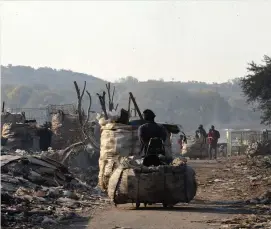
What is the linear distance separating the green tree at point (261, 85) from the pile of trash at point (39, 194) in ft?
59.3

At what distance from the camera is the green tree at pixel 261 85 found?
29562 mm

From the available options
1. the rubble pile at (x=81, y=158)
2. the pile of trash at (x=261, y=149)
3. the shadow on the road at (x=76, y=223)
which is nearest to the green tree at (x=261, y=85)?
the pile of trash at (x=261, y=149)

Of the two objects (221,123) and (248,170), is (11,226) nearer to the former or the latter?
(248,170)

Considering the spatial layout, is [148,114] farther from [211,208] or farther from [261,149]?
[261,149]

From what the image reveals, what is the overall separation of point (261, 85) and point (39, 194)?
21.1 metres

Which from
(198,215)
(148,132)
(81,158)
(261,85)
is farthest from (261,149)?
(198,215)

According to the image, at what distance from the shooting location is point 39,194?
10344 millimetres

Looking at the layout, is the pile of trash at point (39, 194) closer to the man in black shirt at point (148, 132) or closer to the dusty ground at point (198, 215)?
the dusty ground at point (198, 215)

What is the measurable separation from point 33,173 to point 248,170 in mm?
8524

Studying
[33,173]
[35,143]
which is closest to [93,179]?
[33,173]

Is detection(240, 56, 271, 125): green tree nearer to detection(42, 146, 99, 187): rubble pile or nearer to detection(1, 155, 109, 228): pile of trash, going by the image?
detection(42, 146, 99, 187): rubble pile

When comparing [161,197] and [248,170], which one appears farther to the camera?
[248,170]

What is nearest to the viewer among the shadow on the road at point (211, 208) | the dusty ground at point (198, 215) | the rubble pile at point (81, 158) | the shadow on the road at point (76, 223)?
the dusty ground at point (198, 215)

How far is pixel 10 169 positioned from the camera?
1212 centimetres
